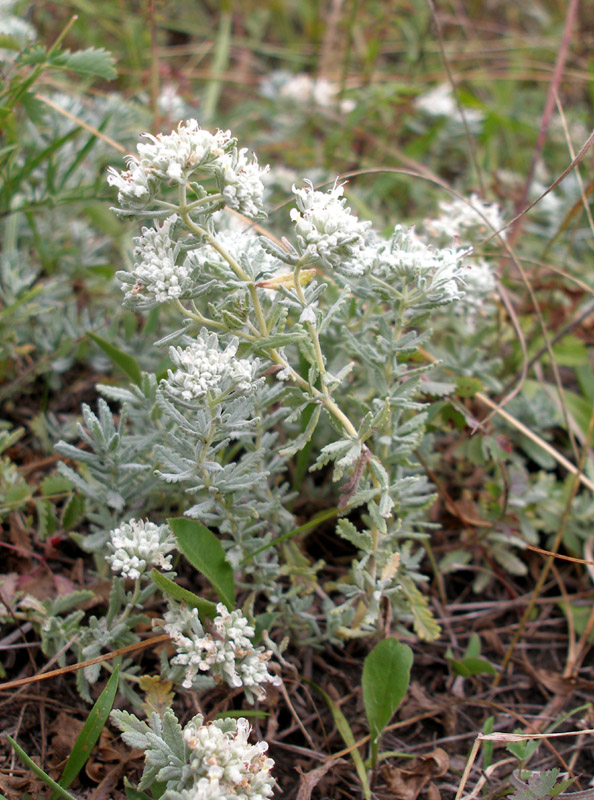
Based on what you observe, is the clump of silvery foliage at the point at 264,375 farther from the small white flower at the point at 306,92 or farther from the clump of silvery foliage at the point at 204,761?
the small white flower at the point at 306,92

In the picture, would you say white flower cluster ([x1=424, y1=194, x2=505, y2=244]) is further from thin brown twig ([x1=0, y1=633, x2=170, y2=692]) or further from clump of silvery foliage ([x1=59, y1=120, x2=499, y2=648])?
thin brown twig ([x1=0, y1=633, x2=170, y2=692])

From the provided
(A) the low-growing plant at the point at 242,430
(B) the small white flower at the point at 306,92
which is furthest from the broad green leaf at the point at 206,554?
(B) the small white flower at the point at 306,92

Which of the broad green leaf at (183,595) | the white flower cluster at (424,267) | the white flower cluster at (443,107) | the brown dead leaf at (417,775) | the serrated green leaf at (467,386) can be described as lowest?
the brown dead leaf at (417,775)

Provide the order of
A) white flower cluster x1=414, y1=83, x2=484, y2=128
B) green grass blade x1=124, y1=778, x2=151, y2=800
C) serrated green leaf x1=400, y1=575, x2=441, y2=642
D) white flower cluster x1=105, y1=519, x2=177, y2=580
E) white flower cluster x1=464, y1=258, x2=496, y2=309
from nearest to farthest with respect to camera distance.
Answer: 1. green grass blade x1=124, y1=778, x2=151, y2=800
2. white flower cluster x1=105, y1=519, x2=177, y2=580
3. serrated green leaf x1=400, y1=575, x2=441, y2=642
4. white flower cluster x1=464, y1=258, x2=496, y2=309
5. white flower cluster x1=414, y1=83, x2=484, y2=128

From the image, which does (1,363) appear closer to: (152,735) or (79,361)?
(79,361)

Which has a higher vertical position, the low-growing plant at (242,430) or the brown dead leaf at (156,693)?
the low-growing plant at (242,430)

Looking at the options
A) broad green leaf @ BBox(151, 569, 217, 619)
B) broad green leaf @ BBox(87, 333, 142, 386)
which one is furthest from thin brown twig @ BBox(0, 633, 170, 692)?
broad green leaf @ BBox(87, 333, 142, 386)

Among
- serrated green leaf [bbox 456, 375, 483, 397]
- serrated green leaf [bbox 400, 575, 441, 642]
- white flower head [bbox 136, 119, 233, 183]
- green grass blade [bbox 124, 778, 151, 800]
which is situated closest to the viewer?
white flower head [bbox 136, 119, 233, 183]
